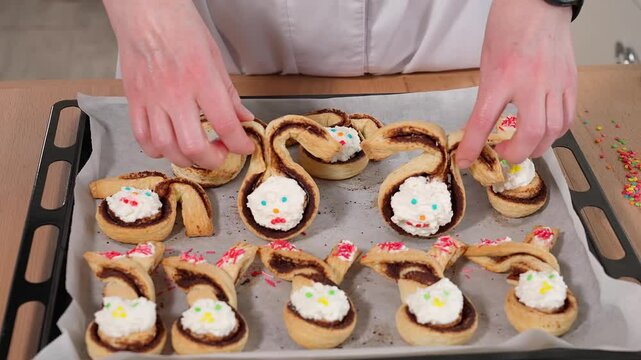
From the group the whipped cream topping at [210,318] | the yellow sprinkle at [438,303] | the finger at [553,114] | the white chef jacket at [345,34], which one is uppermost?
the finger at [553,114]

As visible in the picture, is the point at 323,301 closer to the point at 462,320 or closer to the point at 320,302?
the point at 320,302

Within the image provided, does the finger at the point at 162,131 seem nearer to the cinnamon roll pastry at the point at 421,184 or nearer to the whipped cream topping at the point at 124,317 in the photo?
the whipped cream topping at the point at 124,317

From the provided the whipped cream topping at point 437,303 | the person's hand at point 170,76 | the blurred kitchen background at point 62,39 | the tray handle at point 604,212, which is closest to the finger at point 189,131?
the person's hand at point 170,76

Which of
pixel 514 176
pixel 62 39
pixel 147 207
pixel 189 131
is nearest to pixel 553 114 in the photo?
pixel 514 176

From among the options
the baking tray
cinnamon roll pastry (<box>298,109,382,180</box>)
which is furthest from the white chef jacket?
the baking tray

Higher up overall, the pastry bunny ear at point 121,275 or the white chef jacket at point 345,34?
the white chef jacket at point 345,34

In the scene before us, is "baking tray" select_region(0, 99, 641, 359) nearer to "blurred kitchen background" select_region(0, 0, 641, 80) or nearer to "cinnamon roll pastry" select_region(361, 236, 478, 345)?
"cinnamon roll pastry" select_region(361, 236, 478, 345)
